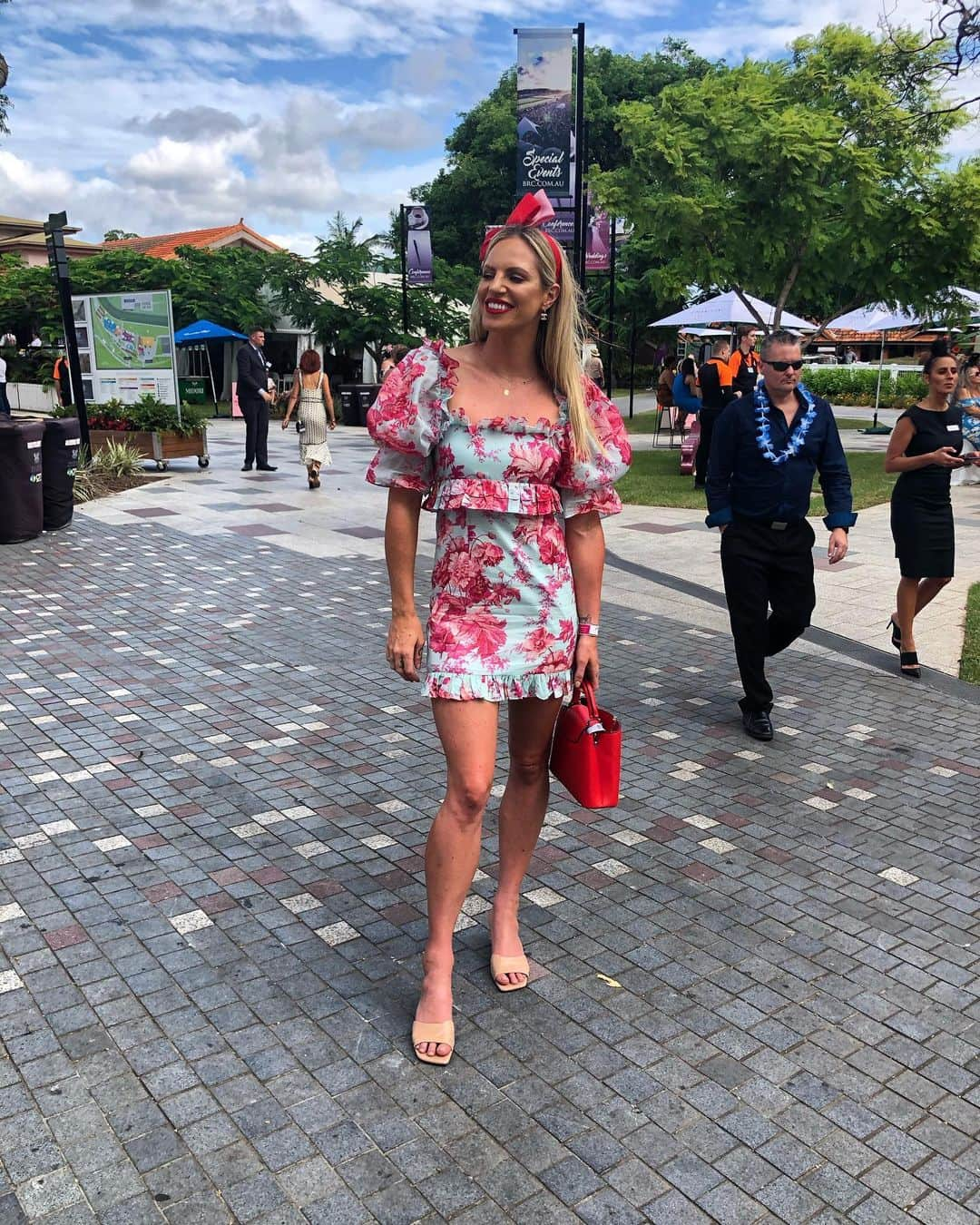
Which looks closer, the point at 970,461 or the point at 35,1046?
the point at 35,1046

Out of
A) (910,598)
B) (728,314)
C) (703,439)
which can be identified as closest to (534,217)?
(910,598)

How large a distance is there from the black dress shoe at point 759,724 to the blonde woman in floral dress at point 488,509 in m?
2.57

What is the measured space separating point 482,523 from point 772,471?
2.79 metres

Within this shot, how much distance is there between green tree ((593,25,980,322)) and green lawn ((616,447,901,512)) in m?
2.83

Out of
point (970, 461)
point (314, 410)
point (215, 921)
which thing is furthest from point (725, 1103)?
point (314, 410)

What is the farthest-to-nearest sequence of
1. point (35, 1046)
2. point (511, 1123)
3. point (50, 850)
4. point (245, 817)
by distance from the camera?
point (245, 817) < point (50, 850) < point (35, 1046) < point (511, 1123)

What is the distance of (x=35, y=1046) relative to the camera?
2.80 m

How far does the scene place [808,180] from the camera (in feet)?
47.2

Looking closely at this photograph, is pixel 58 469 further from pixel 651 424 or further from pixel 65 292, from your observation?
pixel 651 424

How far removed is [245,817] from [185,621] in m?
3.36

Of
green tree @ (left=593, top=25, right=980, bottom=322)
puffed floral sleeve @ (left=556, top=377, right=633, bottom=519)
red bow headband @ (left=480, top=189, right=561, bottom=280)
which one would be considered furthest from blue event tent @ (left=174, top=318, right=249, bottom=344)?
puffed floral sleeve @ (left=556, top=377, right=633, bottom=519)

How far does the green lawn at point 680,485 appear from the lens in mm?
13453

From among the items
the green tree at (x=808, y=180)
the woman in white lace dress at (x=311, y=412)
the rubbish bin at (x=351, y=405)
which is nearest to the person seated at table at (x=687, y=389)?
the green tree at (x=808, y=180)

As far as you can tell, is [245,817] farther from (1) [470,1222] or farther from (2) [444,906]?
(1) [470,1222]
